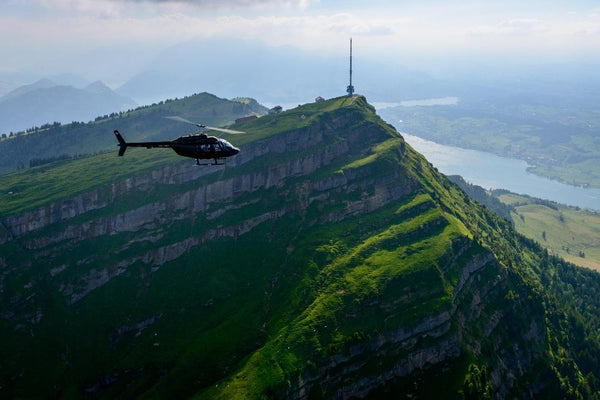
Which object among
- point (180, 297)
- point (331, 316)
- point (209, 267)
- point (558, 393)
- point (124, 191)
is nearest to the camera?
point (331, 316)

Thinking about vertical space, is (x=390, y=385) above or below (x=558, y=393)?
above

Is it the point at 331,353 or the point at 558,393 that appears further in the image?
the point at 558,393

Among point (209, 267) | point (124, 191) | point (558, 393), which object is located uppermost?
point (124, 191)

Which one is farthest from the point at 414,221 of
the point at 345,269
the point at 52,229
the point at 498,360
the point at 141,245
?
the point at 52,229

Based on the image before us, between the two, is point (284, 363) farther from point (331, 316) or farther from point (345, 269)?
point (345, 269)

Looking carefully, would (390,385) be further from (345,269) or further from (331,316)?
(345,269)

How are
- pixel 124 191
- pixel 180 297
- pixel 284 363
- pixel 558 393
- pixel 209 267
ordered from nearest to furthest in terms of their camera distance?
pixel 284 363 < pixel 558 393 < pixel 180 297 < pixel 209 267 < pixel 124 191
